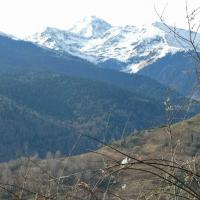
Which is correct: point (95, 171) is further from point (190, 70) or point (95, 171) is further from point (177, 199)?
point (190, 70)

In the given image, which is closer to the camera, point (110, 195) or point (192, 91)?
point (110, 195)

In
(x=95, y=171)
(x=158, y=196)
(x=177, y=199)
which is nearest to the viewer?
(x=95, y=171)

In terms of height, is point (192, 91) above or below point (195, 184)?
above

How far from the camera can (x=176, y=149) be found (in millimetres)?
3432

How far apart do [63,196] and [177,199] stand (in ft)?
2.41

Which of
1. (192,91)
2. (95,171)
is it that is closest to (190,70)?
(192,91)

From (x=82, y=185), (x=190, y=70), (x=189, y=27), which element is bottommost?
(x=82, y=185)

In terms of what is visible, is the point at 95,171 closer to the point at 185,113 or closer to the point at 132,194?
the point at 132,194

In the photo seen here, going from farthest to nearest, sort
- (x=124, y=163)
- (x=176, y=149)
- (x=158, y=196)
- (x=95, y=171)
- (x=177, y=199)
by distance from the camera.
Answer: (x=176, y=149) → (x=177, y=199) → (x=158, y=196) → (x=95, y=171) → (x=124, y=163)

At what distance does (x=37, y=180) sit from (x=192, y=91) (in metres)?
0.95

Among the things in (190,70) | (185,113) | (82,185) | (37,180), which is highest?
(190,70)

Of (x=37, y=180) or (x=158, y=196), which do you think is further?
(x=37, y=180)

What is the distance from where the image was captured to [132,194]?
3.20 m

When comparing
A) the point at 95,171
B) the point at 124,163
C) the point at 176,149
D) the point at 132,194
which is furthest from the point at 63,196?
the point at 176,149
